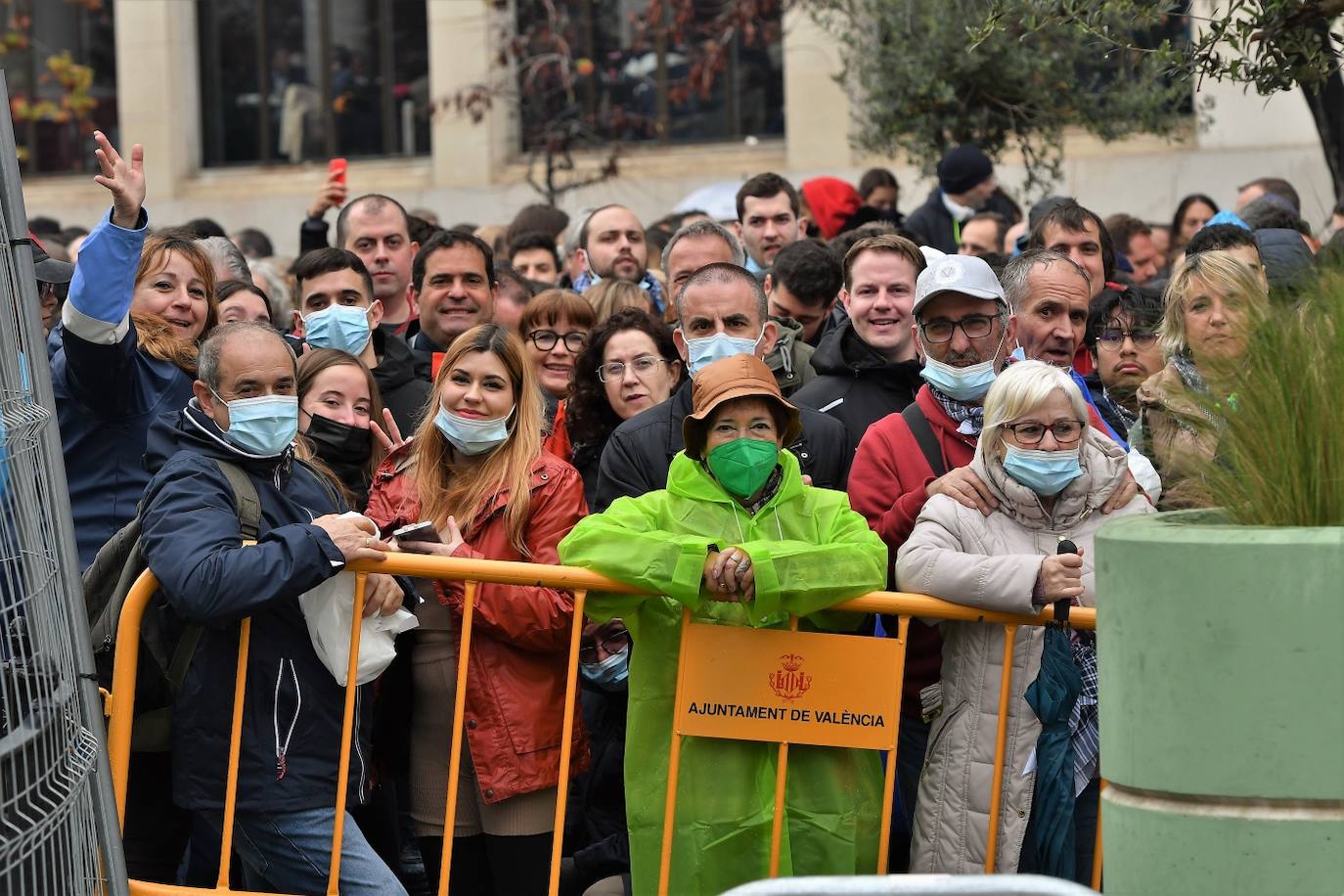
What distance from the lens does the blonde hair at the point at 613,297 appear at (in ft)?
23.1

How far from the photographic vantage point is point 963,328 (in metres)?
5.48

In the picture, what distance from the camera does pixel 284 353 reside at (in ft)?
16.3

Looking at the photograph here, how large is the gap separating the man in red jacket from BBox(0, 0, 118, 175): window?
16.1 m

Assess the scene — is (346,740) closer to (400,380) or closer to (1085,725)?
(1085,725)

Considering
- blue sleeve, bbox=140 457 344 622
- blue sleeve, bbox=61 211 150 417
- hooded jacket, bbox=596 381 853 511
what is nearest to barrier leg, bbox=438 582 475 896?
blue sleeve, bbox=140 457 344 622

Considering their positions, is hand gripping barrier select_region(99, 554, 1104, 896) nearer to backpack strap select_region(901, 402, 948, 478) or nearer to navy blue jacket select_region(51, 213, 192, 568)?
backpack strap select_region(901, 402, 948, 478)

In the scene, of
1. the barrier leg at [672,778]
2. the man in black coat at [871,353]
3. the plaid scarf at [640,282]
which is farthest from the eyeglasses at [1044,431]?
the plaid scarf at [640,282]

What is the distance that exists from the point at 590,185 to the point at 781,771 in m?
13.5

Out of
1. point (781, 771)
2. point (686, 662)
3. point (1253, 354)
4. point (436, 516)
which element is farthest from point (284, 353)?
point (1253, 354)

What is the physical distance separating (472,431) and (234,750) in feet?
4.05

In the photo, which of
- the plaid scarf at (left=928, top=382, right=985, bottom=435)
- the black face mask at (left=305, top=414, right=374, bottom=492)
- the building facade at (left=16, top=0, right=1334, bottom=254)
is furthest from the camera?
the building facade at (left=16, top=0, right=1334, bottom=254)

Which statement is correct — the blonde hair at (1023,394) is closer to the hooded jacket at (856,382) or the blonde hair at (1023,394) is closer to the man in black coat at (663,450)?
the man in black coat at (663,450)

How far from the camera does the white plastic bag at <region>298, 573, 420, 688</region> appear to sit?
184 inches

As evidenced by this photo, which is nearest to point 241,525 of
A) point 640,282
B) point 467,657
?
point 467,657
